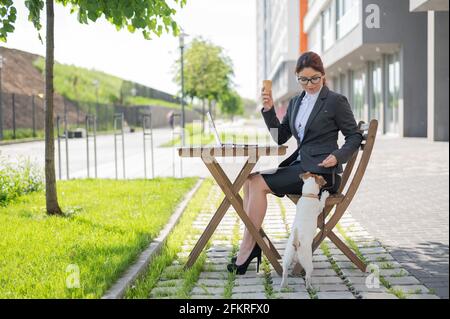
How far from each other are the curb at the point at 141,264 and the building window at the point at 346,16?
68.9 feet

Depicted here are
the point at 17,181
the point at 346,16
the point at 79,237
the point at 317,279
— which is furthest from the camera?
the point at 346,16

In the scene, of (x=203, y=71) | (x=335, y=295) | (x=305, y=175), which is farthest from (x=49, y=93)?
(x=203, y=71)

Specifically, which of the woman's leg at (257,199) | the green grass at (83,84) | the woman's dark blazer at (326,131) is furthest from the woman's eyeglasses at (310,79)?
the green grass at (83,84)

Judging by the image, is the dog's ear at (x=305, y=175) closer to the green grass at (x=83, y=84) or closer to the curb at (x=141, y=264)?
the curb at (x=141, y=264)

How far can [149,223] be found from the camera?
6578 millimetres

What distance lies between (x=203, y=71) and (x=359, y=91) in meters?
10.4

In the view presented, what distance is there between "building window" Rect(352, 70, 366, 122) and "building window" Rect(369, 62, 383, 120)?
1.61 m

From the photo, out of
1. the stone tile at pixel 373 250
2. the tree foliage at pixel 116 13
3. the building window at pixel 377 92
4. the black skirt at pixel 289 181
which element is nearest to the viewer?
the black skirt at pixel 289 181

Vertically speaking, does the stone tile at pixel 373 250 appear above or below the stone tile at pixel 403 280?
above

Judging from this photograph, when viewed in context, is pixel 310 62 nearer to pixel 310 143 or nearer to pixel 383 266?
pixel 310 143

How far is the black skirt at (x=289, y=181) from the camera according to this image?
15.2 feet

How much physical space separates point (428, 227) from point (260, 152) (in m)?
2.89

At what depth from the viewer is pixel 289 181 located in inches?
183
